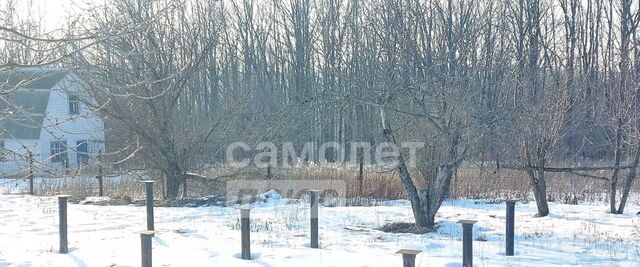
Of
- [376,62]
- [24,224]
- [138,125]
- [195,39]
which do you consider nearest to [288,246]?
[376,62]

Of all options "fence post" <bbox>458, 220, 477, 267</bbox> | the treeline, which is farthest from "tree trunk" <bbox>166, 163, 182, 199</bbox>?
"fence post" <bbox>458, 220, 477, 267</bbox>

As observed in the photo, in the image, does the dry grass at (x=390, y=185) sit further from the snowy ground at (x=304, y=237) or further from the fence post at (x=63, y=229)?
the fence post at (x=63, y=229)

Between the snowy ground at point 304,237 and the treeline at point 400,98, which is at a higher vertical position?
the treeline at point 400,98

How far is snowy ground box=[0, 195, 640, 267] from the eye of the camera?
291 inches

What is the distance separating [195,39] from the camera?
14.8 meters

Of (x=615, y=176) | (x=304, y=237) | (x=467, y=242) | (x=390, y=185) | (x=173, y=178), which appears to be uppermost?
(x=615, y=176)

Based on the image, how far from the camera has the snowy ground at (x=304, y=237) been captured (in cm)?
739

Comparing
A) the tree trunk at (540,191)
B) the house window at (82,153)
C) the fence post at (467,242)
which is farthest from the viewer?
the tree trunk at (540,191)

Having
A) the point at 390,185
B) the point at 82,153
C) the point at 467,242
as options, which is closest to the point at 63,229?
the point at 82,153

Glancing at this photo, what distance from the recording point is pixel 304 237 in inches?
357

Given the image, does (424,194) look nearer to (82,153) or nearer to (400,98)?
(400,98)

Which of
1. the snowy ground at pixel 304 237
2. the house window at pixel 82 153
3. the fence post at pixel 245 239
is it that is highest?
the house window at pixel 82 153

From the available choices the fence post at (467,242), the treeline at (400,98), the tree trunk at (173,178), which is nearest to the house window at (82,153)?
the treeline at (400,98)

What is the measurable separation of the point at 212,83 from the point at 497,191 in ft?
71.2
